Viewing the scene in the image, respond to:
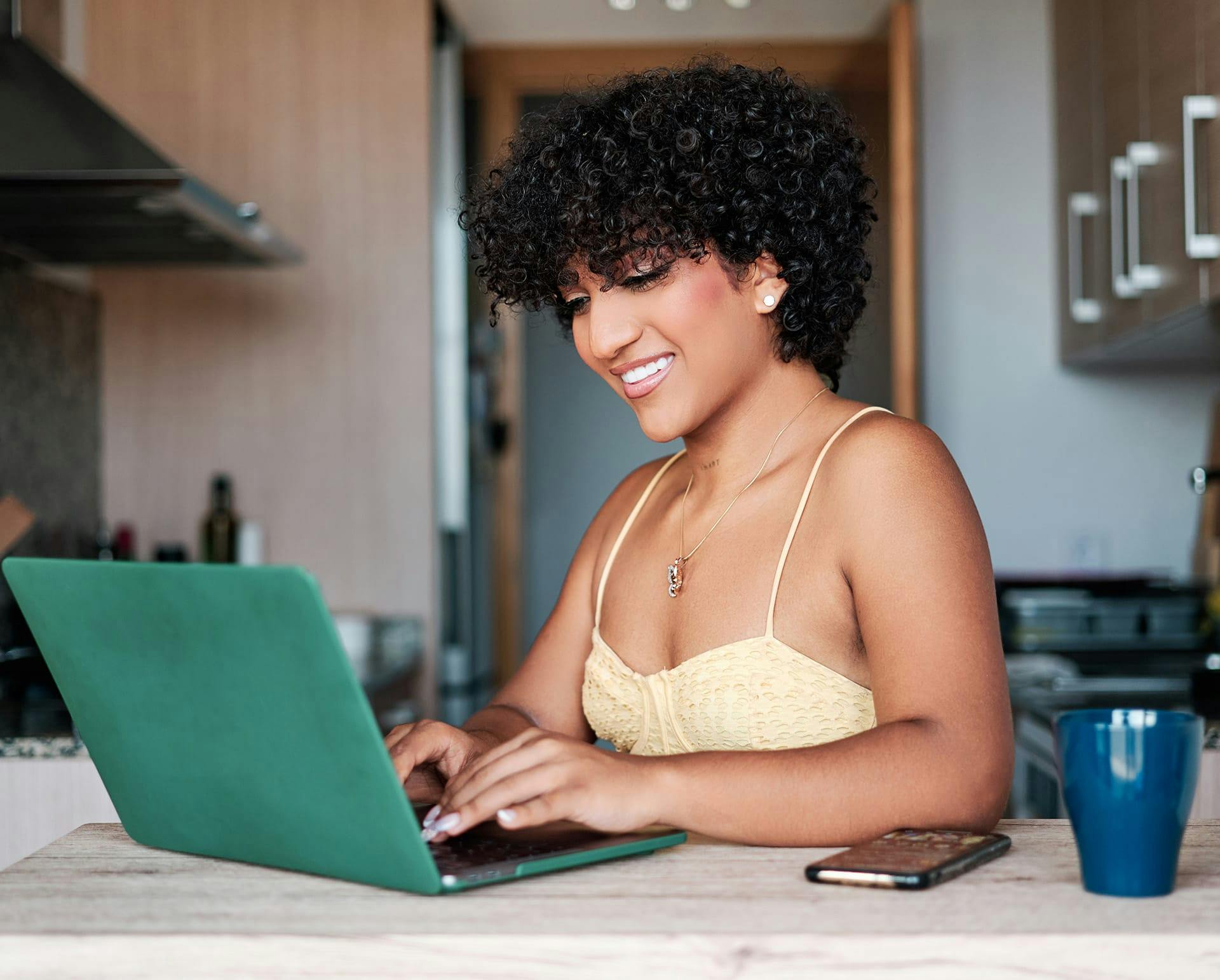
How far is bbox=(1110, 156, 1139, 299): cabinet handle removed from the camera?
275 cm

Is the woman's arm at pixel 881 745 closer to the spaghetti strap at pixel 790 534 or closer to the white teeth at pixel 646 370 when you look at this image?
the spaghetti strap at pixel 790 534

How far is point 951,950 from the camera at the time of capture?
0.63 meters

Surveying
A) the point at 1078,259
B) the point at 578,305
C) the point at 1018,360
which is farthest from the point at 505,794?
the point at 1018,360

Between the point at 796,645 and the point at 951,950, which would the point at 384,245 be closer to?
the point at 796,645

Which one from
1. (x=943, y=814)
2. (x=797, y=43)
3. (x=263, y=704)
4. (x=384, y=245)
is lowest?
(x=943, y=814)

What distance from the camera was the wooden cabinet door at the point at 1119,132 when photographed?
271cm

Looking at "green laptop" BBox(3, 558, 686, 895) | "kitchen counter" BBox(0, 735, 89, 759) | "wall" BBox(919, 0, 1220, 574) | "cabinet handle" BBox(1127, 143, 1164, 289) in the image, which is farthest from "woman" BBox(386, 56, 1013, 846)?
"wall" BBox(919, 0, 1220, 574)

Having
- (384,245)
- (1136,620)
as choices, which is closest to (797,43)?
(384,245)

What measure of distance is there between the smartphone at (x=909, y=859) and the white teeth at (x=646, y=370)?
48 cm

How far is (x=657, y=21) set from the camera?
3666mm

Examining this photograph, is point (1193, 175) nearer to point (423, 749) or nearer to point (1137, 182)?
point (1137, 182)

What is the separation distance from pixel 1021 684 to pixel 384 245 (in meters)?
1.69

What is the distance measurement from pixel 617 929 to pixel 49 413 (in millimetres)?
2502

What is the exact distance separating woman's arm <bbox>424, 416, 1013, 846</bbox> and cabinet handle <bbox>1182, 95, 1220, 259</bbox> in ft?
4.29
